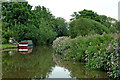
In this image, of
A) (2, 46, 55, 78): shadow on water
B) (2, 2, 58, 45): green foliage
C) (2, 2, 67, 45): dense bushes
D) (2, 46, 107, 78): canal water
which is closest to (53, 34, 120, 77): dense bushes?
(2, 46, 107, 78): canal water

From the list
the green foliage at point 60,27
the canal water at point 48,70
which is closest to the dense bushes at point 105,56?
the canal water at point 48,70

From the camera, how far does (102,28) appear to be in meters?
25.8

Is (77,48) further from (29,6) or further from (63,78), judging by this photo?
(29,6)

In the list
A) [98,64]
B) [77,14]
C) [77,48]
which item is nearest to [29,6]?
[77,14]

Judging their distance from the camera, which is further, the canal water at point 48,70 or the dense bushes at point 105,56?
the canal water at point 48,70

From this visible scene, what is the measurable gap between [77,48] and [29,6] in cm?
3171

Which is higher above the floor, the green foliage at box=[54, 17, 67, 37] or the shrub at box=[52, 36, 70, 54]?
the green foliage at box=[54, 17, 67, 37]

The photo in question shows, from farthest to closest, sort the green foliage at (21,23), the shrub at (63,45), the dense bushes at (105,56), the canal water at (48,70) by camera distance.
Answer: the green foliage at (21,23) < the shrub at (63,45) < the canal water at (48,70) < the dense bushes at (105,56)

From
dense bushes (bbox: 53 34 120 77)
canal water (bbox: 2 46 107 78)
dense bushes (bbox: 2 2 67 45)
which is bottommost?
canal water (bbox: 2 46 107 78)

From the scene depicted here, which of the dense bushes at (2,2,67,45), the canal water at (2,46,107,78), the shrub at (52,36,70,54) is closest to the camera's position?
the canal water at (2,46,107,78)

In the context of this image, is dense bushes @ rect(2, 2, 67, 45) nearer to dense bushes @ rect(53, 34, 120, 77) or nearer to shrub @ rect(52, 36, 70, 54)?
shrub @ rect(52, 36, 70, 54)

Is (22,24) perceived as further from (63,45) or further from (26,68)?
(26,68)

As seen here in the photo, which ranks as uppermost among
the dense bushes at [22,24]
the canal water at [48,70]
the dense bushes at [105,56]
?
the dense bushes at [22,24]

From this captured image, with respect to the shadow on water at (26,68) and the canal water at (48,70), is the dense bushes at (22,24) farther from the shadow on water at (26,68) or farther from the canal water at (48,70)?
the canal water at (48,70)
